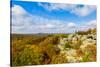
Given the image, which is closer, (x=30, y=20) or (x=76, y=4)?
(x=30, y=20)

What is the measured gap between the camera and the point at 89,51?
2000 mm

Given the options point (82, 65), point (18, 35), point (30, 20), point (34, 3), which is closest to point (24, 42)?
point (18, 35)

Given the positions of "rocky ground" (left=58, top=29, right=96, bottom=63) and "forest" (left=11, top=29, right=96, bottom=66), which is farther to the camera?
"rocky ground" (left=58, top=29, right=96, bottom=63)

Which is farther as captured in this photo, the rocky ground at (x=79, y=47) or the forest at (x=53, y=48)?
the rocky ground at (x=79, y=47)

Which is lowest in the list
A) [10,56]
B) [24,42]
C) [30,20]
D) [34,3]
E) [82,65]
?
[82,65]

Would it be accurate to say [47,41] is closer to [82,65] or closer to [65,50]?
[65,50]

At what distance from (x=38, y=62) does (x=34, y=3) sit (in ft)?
2.01

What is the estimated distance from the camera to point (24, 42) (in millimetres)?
1820
